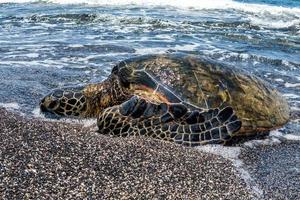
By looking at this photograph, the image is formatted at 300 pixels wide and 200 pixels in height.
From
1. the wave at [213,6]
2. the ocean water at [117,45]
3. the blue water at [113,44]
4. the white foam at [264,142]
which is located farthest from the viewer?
the wave at [213,6]

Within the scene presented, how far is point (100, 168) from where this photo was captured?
359cm

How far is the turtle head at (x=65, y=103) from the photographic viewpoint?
5297 mm

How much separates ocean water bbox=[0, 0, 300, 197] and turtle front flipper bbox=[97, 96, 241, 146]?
0.20 meters

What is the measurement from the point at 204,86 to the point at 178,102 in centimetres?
39

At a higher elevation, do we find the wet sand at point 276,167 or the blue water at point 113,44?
the wet sand at point 276,167

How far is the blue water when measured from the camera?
22.4 ft

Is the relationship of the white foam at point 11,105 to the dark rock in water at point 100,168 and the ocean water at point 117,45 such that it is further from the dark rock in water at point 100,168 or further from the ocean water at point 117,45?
the dark rock in water at point 100,168

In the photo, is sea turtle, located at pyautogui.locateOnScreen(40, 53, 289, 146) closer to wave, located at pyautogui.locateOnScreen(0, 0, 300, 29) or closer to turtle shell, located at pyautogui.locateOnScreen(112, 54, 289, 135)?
turtle shell, located at pyautogui.locateOnScreen(112, 54, 289, 135)

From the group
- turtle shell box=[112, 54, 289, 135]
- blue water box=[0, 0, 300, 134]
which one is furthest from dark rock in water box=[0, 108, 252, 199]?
blue water box=[0, 0, 300, 134]

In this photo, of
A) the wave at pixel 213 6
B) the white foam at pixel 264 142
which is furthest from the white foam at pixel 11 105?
the wave at pixel 213 6

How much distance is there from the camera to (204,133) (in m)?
4.73

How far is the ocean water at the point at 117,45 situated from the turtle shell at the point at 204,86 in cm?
26

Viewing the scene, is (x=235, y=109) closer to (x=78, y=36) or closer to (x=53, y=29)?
(x=78, y=36)

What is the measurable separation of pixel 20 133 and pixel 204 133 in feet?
5.75
